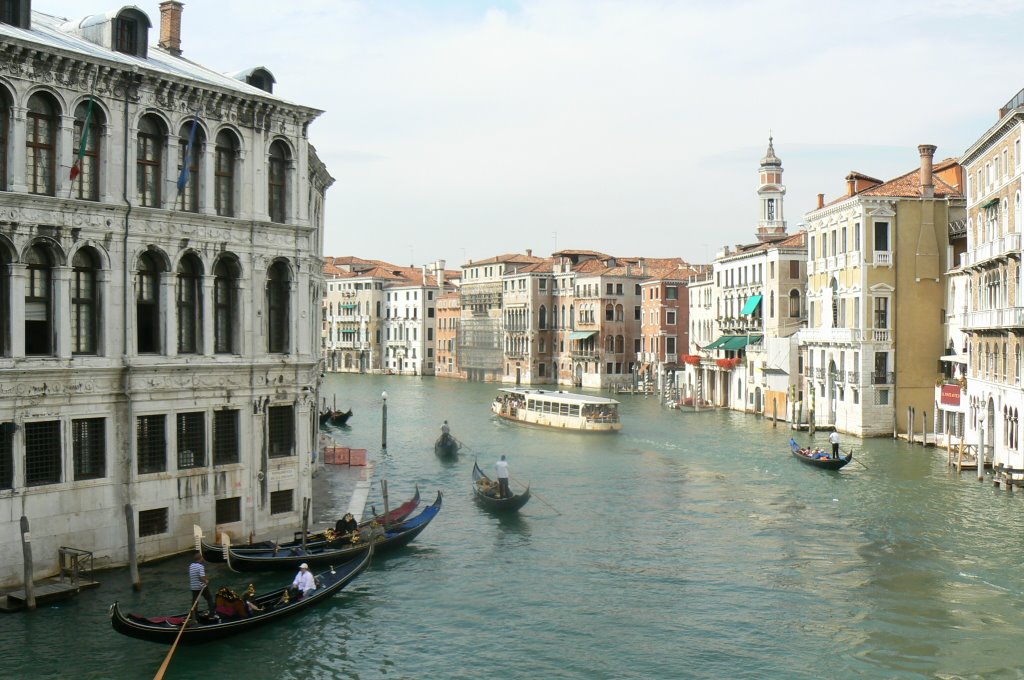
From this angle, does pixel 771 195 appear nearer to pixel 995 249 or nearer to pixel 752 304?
pixel 752 304

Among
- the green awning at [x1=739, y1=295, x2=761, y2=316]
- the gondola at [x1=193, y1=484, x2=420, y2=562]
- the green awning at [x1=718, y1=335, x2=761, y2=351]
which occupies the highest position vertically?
the green awning at [x1=739, y1=295, x2=761, y2=316]

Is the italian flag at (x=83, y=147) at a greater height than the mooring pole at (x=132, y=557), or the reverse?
the italian flag at (x=83, y=147)

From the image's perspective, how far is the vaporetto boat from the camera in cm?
4369

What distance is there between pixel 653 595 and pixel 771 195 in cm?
5957

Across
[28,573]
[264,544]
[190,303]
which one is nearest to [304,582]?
[264,544]

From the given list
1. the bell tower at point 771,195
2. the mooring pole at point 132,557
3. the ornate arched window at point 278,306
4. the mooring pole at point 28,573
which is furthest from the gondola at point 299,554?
the bell tower at point 771,195

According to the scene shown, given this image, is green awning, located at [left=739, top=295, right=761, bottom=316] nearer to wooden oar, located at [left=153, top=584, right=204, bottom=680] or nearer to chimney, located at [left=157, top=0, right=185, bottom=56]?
chimney, located at [left=157, top=0, right=185, bottom=56]

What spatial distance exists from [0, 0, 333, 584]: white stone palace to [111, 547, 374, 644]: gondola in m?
2.47

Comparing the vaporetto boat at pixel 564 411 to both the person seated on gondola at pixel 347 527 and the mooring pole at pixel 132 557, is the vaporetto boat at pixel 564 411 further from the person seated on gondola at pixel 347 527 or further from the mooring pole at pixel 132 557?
the mooring pole at pixel 132 557

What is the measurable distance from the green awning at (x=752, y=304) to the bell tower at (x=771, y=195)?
831 inches

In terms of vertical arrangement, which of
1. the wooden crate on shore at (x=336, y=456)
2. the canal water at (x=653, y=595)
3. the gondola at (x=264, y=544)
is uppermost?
the wooden crate on shore at (x=336, y=456)

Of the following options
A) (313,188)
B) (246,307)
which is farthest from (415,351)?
(246,307)

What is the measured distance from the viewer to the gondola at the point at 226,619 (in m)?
13.8

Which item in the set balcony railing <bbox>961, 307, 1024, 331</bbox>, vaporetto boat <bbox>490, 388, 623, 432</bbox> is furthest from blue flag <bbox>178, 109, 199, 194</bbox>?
vaporetto boat <bbox>490, 388, 623, 432</bbox>
